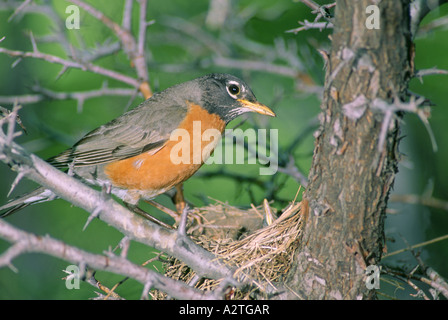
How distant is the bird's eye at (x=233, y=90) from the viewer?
164 inches

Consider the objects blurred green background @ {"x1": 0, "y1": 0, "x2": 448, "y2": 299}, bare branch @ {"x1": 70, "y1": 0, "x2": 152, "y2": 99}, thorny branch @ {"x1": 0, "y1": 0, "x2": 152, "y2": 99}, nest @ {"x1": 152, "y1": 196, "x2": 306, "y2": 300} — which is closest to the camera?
nest @ {"x1": 152, "y1": 196, "x2": 306, "y2": 300}

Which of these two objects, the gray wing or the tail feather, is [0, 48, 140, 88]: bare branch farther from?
the tail feather

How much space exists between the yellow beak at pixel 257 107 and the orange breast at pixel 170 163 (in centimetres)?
40

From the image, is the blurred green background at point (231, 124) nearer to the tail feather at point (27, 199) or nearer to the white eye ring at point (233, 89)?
the white eye ring at point (233, 89)

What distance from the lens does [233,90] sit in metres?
4.18

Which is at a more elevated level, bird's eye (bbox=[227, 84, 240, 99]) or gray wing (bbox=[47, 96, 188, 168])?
bird's eye (bbox=[227, 84, 240, 99])

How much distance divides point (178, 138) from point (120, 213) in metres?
1.48

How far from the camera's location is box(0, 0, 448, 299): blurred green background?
4.87 meters

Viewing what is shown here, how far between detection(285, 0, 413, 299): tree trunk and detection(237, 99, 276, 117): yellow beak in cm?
133

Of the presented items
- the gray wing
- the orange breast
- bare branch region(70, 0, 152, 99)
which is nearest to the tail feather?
the gray wing

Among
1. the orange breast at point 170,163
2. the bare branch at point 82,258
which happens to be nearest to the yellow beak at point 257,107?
the orange breast at point 170,163

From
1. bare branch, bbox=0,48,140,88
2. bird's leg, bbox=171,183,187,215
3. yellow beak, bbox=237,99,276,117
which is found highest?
bare branch, bbox=0,48,140,88
